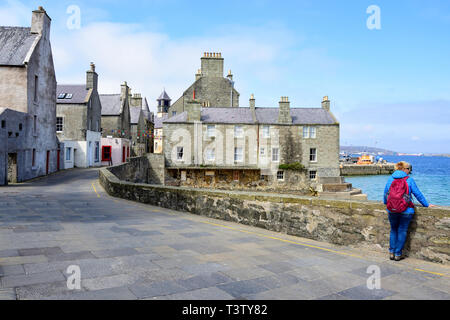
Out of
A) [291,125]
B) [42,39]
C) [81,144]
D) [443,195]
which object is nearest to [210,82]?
[291,125]

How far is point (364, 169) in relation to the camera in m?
80.3

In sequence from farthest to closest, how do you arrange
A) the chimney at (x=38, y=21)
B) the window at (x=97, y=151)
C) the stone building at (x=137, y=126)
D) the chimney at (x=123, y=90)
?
the stone building at (x=137, y=126), the chimney at (x=123, y=90), the window at (x=97, y=151), the chimney at (x=38, y=21)

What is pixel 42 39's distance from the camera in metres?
26.4

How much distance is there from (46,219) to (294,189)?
3261cm

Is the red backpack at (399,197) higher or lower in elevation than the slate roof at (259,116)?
lower

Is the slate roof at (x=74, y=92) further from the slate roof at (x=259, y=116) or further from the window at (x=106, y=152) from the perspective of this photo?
the slate roof at (x=259, y=116)

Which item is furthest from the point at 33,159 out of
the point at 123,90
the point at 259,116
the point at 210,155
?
the point at 259,116

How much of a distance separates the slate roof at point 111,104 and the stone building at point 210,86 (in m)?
7.61

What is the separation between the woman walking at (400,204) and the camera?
18.6 feet

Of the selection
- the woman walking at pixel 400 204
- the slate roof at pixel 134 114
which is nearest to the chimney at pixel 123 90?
the slate roof at pixel 134 114

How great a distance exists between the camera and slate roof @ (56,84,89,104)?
38.2 m

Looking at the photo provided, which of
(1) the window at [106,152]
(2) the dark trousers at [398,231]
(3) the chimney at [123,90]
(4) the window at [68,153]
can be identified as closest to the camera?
(2) the dark trousers at [398,231]
